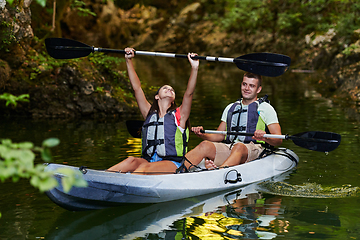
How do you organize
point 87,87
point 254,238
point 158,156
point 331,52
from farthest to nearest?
1. point 331,52
2. point 87,87
3. point 158,156
4. point 254,238

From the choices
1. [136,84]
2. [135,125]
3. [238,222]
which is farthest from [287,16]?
[238,222]

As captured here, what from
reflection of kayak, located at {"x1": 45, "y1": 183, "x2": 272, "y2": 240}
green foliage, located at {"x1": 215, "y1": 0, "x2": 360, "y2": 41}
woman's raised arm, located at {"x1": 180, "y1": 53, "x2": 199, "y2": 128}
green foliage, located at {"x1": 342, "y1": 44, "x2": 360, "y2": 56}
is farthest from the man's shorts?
green foliage, located at {"x1": 215, "y1": 0, "x2": 360, "y2": 41}

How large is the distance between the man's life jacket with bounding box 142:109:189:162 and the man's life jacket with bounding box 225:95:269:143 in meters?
0.94

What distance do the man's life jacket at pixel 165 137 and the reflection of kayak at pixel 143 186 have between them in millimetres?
262

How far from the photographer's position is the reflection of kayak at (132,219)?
3758 millimetres

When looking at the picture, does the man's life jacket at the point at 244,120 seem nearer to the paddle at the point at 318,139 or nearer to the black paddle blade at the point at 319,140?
the paddle at the point at 318,139

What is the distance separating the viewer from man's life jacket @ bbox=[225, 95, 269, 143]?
210 inches

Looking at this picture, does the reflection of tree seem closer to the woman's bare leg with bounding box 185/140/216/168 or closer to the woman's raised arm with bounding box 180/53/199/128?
the woman's bare leg with bounding box 185/140/216/168

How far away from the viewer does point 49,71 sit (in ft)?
33.7

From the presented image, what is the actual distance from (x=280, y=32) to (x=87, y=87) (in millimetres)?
19794

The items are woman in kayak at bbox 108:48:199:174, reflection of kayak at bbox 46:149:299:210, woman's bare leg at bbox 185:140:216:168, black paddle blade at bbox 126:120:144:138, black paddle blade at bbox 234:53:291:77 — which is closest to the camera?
reflection of kayak at bbox 46:149:299:210

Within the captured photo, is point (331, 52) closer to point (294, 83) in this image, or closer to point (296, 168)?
point (294, 83)

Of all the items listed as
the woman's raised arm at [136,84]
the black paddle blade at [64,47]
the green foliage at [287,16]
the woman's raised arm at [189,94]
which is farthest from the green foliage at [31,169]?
the green foliage at [287,16]

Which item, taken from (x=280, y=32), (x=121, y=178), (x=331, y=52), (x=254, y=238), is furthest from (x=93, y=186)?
(x=280, y=32)
